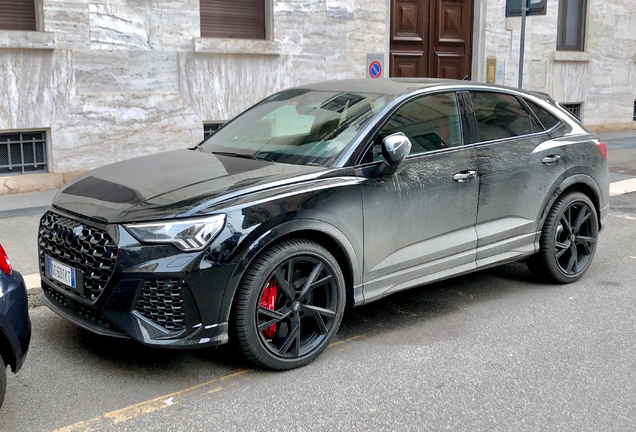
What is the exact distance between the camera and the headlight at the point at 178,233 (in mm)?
3998

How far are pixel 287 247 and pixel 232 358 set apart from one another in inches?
31.7

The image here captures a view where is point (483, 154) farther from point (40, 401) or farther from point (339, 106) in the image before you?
point (40, 401)

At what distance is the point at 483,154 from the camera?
546cm

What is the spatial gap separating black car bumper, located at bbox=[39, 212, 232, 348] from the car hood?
0.57 ft

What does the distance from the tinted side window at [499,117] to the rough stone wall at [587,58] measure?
337 inches

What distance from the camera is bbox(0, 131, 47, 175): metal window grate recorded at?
930 cm

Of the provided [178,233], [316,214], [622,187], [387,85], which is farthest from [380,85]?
[622,187]

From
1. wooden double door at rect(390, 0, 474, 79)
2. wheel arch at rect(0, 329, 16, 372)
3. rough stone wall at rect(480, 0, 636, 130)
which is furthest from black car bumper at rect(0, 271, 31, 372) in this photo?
rough stone wall at rect(480, 0, 636, 130)

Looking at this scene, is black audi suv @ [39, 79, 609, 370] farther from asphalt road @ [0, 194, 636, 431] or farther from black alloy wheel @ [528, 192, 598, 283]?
asphalt road @ [0, 194, 636, 431]

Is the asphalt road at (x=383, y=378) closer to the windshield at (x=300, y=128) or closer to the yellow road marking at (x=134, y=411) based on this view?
the yellow road marking at (x=134, y=411)

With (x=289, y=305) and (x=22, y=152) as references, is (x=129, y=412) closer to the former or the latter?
(x=289, y=305)

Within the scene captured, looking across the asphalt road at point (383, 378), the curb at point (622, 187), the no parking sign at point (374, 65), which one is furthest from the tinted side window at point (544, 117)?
the no parking sign at point (374, 65)

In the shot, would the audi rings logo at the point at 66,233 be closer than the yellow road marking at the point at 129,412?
No

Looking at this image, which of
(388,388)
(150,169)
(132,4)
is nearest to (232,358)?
(388,388)
